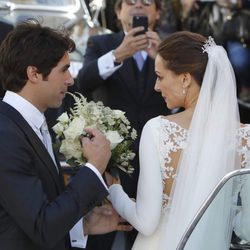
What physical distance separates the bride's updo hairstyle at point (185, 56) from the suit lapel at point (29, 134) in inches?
26.8

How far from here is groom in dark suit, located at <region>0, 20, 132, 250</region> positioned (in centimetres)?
230

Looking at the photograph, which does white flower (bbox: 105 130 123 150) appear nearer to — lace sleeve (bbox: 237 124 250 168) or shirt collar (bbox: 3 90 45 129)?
shirt collar (bbox: 3 90 45 129)

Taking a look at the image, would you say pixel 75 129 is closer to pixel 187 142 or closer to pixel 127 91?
pixel 187 142

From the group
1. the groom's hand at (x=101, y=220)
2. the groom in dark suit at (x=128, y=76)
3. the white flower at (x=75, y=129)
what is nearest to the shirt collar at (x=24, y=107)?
the white flower at (x=75, y=129)

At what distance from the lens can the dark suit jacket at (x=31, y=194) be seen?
7.54 ft

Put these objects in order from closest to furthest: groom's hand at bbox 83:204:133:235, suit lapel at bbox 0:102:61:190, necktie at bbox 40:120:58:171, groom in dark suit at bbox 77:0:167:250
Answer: suit lapel at bbox 0:102:61:190
necktie at bbox 40:120:58:171
groom's hand at bbox 83:204:133:235
groom in dark suit at bbox 77:0:167:250

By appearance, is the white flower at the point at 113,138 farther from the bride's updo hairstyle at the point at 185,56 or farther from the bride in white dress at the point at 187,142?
the bride's updo hairstyle at the point at 185,56

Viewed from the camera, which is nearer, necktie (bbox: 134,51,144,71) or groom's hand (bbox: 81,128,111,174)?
groom's hand (bbox: 81,128,111,174)

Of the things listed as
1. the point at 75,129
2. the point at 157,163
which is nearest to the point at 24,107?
the point at 75,129

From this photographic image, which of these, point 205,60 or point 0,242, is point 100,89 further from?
point 0,242

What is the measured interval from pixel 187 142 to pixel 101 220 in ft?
1.81

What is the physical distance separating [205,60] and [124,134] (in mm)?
483

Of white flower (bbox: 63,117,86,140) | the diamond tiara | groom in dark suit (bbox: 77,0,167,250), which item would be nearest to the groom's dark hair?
white flower (bbox: 63,117,86,140)

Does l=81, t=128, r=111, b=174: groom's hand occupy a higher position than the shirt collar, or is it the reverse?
the shirt collar
